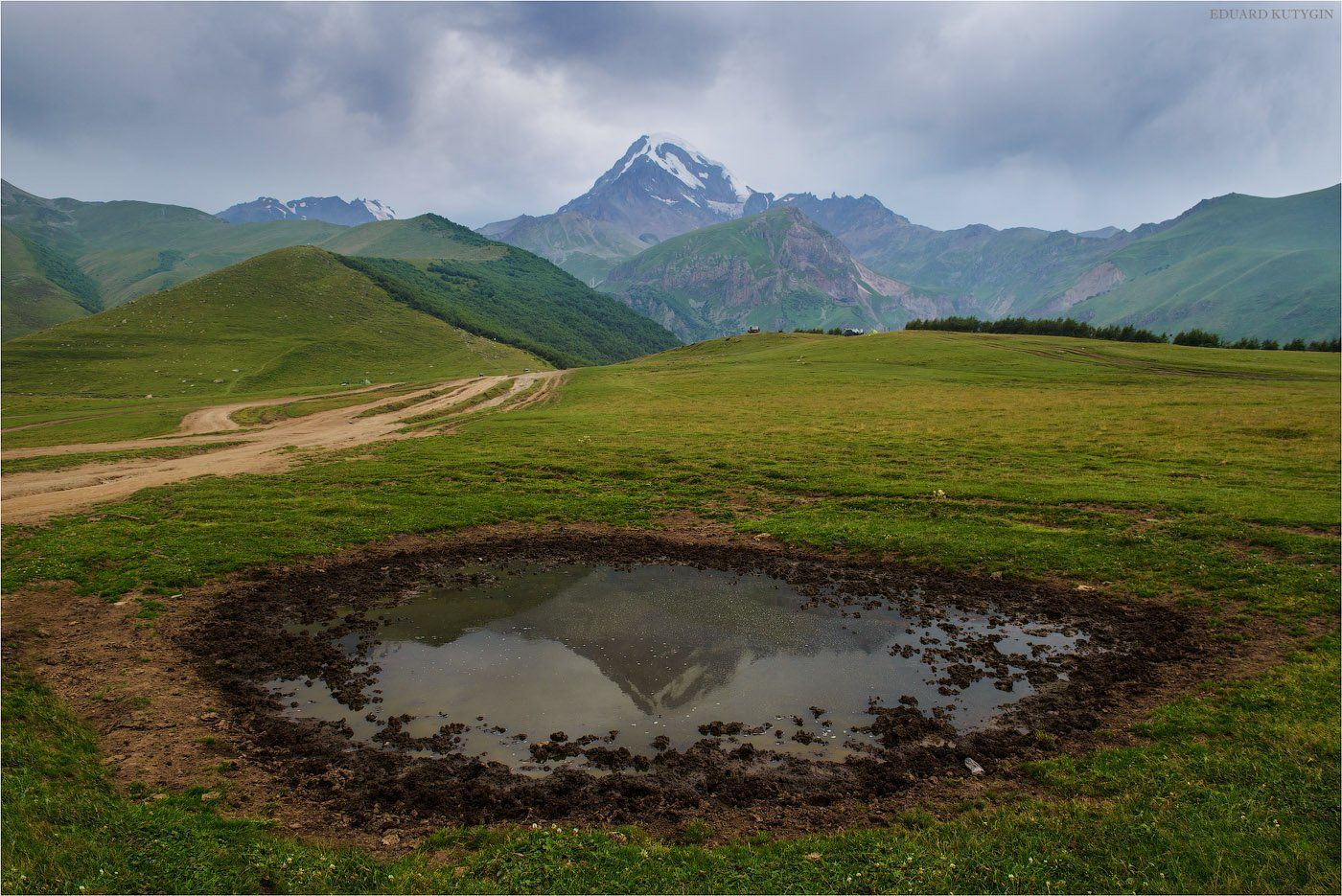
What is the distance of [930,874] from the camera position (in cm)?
860

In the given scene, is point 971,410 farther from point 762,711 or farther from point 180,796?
point 180,796

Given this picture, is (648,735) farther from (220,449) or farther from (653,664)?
(220,449)

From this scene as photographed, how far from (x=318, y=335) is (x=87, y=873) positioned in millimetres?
170592

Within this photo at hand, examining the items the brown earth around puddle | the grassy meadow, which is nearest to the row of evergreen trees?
the grassy meadow

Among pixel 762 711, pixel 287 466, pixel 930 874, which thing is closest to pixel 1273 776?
pixel 930 874

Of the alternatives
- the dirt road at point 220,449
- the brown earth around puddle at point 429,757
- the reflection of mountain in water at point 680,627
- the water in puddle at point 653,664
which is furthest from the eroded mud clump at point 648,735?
the dirt road at point 220,449

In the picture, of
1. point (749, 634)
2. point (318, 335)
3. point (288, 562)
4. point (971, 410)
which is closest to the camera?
point (749, 634)

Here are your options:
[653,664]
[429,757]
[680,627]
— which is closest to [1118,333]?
[680,627]

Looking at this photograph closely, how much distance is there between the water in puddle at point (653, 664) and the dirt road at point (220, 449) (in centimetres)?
2211

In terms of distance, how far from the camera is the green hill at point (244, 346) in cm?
10231

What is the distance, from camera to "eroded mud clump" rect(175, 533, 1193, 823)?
35.8ft

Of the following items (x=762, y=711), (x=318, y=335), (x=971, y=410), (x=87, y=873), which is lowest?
(x=762, y=711)

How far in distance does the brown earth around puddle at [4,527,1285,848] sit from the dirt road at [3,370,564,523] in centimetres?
1547

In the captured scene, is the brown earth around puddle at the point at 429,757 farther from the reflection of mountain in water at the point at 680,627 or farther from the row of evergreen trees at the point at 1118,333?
the row of evergreen trees at the point at 1118,333
